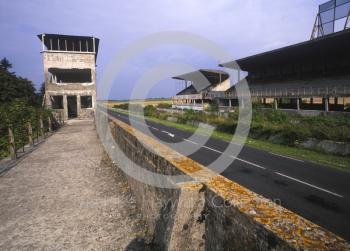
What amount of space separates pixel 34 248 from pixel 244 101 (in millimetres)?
43478

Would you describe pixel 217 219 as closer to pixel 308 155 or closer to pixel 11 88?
pixel 308 155

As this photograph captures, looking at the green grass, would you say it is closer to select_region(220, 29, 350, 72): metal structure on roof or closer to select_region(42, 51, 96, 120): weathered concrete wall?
select_region(220, 29, 350, 72): metal structure on roof

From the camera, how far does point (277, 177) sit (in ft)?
36.5

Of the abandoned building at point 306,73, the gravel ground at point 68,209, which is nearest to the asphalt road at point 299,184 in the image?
the gravel ground at point 68,209

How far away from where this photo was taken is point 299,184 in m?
10.2

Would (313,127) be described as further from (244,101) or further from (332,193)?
(244,101)

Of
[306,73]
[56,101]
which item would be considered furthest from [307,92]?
[56,101]

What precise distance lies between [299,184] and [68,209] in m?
8.03

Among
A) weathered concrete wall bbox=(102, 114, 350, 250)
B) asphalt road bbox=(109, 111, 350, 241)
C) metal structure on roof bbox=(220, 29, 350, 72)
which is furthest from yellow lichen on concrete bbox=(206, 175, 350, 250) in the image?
metal structure on roof bbox=(220, 29, 350, 72)

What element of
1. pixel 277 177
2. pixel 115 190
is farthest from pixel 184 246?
pixel 277 177

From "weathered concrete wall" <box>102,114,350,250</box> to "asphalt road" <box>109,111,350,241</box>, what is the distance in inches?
173

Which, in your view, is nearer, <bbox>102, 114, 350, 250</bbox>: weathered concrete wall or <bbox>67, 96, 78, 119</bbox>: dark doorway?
<bbox>102, 114, 350, 250</bbox>: weathered concrete wall

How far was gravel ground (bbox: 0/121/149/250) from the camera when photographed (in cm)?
487

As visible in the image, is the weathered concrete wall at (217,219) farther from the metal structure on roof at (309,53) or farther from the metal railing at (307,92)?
the metal structure on roof at (309,53)
